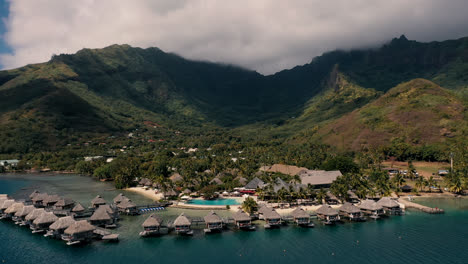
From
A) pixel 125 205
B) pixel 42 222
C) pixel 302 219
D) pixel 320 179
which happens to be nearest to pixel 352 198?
pixel 320 179

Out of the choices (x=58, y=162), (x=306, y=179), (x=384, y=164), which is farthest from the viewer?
(x=58, y=162)

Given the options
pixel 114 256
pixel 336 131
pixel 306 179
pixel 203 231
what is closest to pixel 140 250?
pixel 114 256

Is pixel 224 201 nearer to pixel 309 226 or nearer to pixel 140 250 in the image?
pixel 309 226

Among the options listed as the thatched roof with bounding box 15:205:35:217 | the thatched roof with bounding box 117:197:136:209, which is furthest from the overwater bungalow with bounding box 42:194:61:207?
the thatched roof with bounding box 117:197:136:209

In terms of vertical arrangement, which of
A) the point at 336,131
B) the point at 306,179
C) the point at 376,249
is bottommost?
the point at 376,249

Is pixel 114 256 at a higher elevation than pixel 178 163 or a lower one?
lower

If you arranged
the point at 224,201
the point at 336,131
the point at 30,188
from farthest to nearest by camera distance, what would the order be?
the point at 336,131
the point at 30,188
the point at 224,201

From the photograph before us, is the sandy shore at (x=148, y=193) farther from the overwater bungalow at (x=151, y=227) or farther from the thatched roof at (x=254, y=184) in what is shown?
the overwater bungalow at (x=151, y=227)
